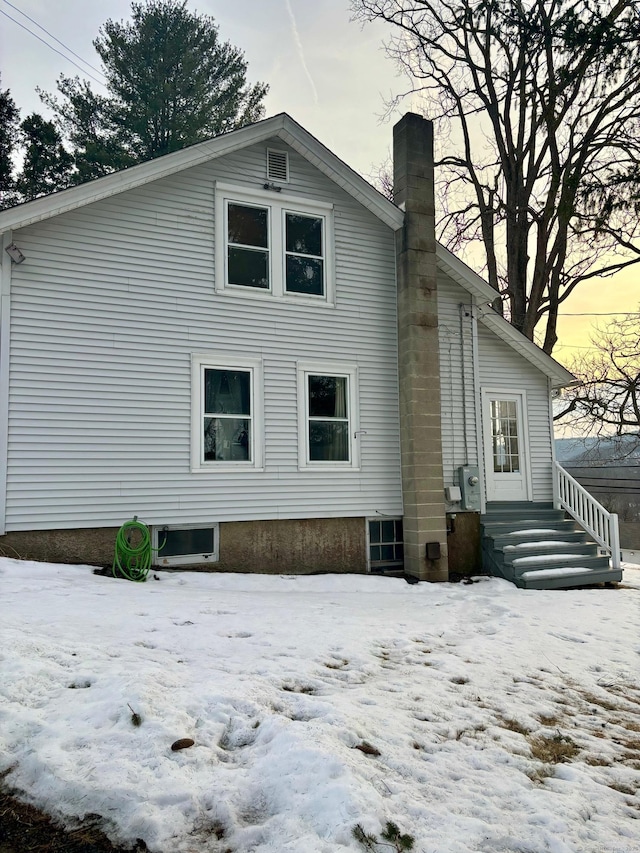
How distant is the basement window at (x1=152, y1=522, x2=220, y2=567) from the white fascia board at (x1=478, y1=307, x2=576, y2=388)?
5999mm

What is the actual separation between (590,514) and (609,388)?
713 cm

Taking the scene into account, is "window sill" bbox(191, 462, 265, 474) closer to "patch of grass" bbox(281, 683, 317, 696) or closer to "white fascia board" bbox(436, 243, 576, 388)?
"patch of grass" bbox(281, 683, 317, 696)

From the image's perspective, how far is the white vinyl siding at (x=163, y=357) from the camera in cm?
728

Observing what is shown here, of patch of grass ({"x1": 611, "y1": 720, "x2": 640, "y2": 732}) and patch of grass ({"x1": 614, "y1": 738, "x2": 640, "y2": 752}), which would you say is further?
patch of grass ({"x1": 611, "y1": 720, "x2": 640, "y2": 732})

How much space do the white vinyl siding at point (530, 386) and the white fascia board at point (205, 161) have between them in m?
2.97

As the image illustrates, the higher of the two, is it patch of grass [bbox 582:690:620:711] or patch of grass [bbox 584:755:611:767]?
patch of grass [bbox 584:755:611:767]

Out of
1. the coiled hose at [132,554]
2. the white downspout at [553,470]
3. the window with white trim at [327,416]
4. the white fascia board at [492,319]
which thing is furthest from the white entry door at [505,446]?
the coiled hose at [132,554]

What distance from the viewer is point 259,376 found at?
332 inches

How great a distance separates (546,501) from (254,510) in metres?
5.72

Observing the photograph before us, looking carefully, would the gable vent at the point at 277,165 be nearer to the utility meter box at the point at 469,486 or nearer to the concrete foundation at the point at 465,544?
the utility meter box at the point at 469,486

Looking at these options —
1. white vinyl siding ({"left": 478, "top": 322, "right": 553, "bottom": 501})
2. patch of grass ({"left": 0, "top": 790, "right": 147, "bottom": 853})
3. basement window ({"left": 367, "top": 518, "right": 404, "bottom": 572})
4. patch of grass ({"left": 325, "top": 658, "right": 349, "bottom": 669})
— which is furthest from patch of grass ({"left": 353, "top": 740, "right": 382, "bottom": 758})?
white vinyl siding ({"left": 478, "top": 322, "right": 553, "bottom": 501})

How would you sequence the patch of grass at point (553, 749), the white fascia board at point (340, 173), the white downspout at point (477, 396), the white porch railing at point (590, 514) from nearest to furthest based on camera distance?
1. the patch of grass at point (553, 749)
2. the white fascia board at point (340, 173)
3. the white porch railing at point (590, 514)
4. the white downspout at point (477, 396)

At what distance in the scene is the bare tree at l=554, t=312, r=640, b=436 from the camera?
15398 mm

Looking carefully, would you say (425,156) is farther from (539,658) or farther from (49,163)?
(49,163)
